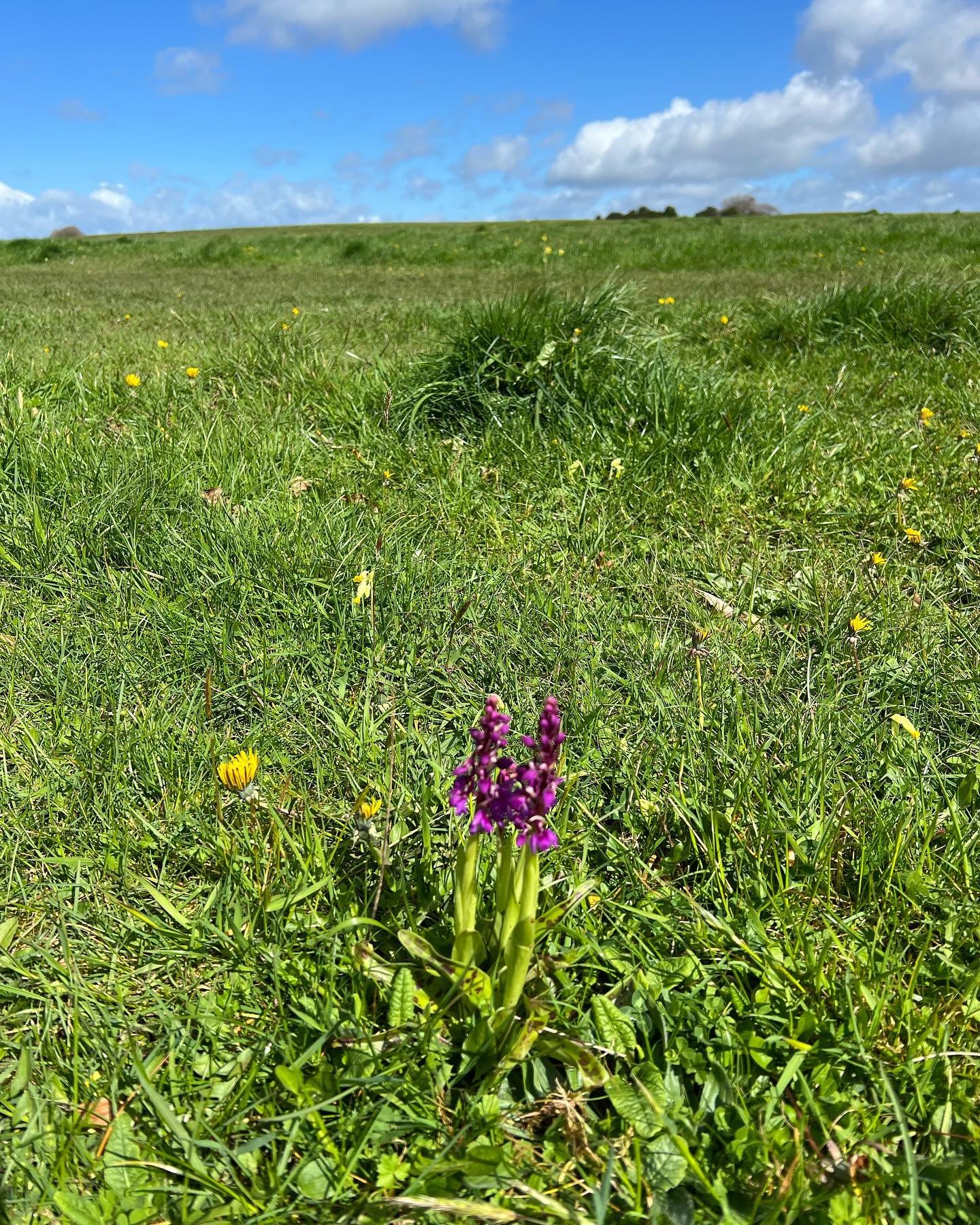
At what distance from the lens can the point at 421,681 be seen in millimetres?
2389

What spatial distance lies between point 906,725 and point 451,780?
113 centimetres

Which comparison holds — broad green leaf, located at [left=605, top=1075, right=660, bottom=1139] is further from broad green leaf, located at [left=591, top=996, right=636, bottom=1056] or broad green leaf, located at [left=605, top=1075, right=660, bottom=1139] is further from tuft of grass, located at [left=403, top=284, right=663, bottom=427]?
tuft of grass, located at [left=403, top=284, right=663, bottom=427]

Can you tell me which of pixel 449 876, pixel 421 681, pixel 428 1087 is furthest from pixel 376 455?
pixel 428 1087

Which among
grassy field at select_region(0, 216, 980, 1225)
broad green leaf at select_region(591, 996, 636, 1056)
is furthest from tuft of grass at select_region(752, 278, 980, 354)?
broad green leaf at select_region(591, 996, 636, 1056)

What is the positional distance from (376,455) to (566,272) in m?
10.4

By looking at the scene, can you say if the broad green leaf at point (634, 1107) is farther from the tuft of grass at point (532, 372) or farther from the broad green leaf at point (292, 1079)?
the tuft of grass at point (532, 372)

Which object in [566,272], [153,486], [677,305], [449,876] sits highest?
[566,272]

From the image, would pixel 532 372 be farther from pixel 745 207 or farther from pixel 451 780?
pixel 745 207

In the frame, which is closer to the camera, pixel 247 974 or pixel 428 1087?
pixel 428 1087

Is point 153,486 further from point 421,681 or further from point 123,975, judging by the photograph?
point 123,975

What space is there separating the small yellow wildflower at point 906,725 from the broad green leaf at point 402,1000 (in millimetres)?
1321

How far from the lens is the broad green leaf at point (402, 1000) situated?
140cm

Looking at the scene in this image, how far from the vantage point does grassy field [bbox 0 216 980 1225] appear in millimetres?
1279

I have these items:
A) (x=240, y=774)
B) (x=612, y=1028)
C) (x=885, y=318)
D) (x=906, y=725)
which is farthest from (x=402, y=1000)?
(x=885, y=318)
